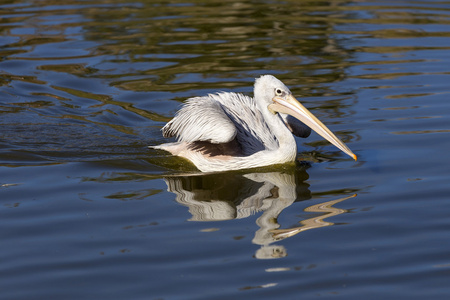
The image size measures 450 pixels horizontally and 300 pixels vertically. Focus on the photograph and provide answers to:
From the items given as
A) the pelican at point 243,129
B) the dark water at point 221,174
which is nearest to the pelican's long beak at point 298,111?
the pelican at point 243,129

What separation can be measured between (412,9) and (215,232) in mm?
8649

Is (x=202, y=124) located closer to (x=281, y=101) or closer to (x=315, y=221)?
(x=281, y=101)

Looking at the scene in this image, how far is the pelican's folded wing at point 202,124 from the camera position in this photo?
618 centimetres

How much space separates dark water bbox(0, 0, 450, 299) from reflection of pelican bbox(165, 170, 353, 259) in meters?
0.02

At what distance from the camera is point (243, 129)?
6645mm

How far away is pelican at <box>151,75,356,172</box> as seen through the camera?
621 centimetres

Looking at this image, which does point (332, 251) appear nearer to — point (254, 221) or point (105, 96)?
point (254, 221)

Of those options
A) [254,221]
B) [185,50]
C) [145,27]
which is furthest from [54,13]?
[254,221]

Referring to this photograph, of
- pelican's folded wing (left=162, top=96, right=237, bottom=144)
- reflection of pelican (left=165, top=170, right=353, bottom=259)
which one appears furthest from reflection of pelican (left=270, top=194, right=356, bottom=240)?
pelican's folded wing (left=162, top=96, right=237, bottom=144)

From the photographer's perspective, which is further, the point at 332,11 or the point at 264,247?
the point at 332,11

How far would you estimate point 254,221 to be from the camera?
16.6 ft

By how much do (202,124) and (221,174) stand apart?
46cm

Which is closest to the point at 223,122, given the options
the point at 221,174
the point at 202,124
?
the point at 202,124

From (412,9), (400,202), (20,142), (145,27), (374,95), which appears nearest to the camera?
(400,202)
